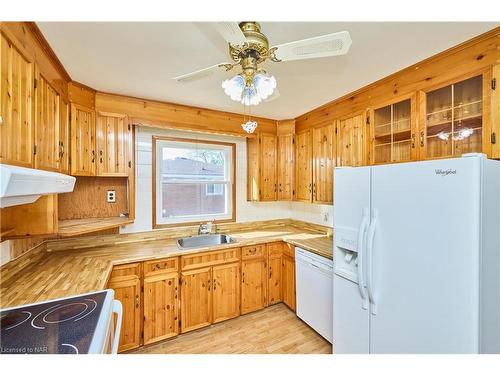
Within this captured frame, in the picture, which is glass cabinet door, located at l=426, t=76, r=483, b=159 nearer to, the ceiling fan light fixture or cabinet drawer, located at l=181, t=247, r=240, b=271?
the ceiling fan light fixture

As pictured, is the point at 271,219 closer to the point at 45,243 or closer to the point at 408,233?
the point at 408,233

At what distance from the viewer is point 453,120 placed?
150 centimetres

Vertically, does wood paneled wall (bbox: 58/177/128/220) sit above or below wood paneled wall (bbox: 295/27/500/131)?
below

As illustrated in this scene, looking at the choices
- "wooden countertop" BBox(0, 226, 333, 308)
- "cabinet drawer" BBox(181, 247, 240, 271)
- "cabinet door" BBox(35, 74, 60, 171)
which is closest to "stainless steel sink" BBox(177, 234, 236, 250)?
"wooden countertop" BBox(0, 226, 333, 308)

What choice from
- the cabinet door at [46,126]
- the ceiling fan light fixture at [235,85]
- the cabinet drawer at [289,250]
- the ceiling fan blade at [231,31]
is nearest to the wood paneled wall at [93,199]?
the cabinet door at [46,126]

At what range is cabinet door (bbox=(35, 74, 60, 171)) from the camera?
4.33 ft

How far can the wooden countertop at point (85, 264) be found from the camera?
131 centimetres

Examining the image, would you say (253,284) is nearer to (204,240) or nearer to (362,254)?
(204,240)

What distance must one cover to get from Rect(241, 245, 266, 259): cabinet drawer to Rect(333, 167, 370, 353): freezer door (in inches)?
38.9

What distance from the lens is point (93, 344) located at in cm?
86

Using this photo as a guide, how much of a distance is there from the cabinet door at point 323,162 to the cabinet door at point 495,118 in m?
1.24

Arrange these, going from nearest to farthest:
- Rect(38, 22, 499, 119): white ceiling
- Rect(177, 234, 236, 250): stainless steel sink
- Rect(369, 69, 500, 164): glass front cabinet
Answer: Rect(38, 22, 499, 119): white ceiling < Rect(369, 69, 500, 164): glass front cabinet < Rect(177, 234, 236, 250): stainless steel sink

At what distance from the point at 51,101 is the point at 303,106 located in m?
2.31
